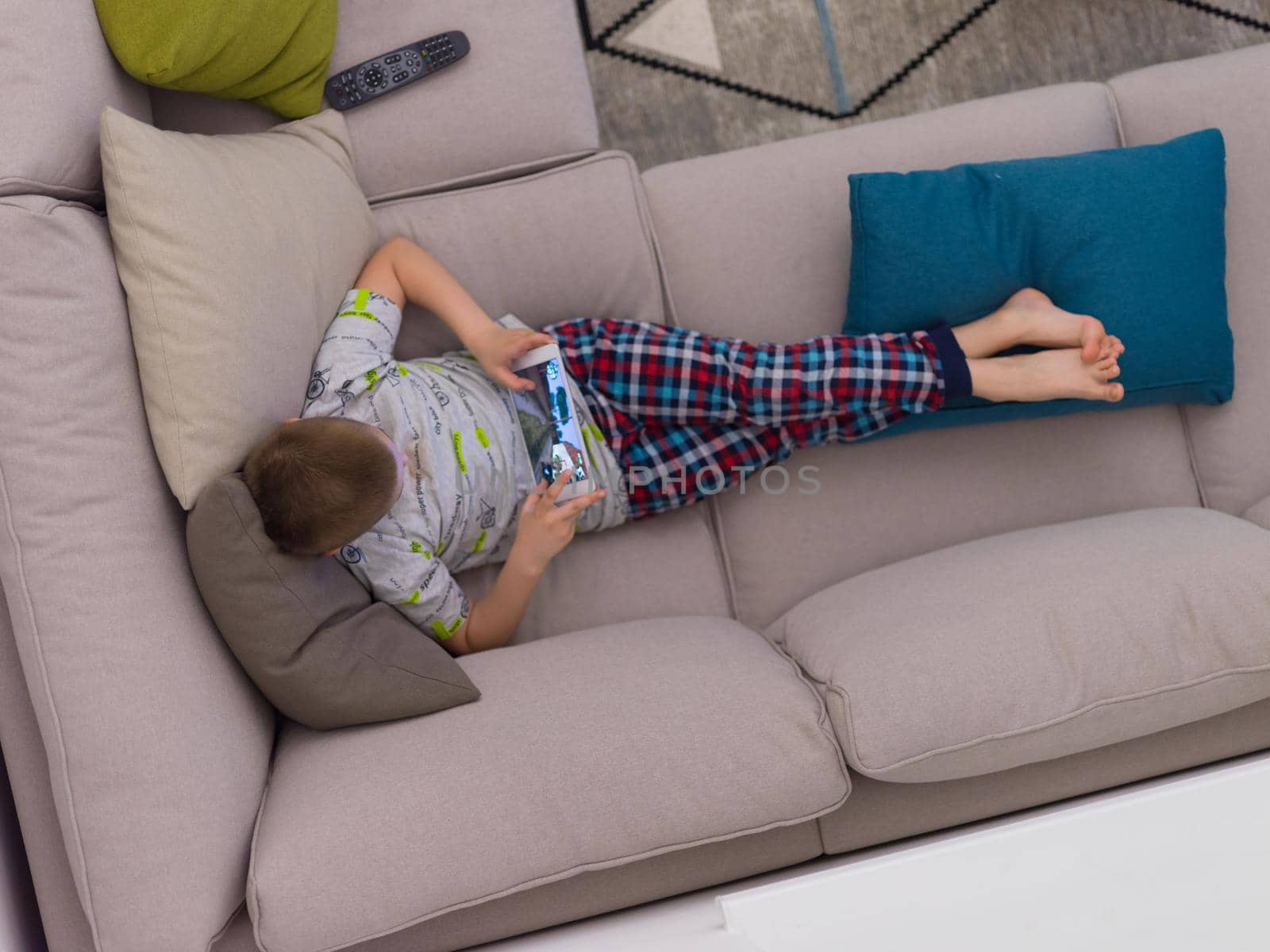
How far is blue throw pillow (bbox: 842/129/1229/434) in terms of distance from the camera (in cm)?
146

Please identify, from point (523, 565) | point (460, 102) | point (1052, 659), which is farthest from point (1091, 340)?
point (460, 102)

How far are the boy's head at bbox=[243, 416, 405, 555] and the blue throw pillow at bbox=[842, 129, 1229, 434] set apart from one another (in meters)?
0.77

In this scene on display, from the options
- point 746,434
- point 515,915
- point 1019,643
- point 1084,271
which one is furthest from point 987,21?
point 515,915

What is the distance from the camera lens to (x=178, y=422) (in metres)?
1.16

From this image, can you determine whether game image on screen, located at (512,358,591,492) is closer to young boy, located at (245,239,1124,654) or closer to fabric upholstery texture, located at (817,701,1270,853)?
young boy, located at (245,239,1124,654)

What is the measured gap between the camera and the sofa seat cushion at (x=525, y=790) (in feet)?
3.70

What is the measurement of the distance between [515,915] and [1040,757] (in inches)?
27.0

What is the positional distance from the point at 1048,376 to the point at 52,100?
1320 millimetres

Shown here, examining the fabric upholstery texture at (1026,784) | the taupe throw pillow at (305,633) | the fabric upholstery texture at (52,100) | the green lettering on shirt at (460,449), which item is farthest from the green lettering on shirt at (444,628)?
the fabric upholstery texture at (52,100)

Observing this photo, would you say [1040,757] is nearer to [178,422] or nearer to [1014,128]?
[1014,128]

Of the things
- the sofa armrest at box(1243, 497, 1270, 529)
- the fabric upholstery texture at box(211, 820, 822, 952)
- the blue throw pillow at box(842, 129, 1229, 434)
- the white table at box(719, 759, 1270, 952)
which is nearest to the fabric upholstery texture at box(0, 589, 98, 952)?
the fabric upholstery texture at box(211, 820, 822, 952)

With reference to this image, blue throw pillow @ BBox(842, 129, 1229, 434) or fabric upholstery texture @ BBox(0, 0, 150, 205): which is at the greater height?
fabric upholstery texture @ BBox(0, 0, 150, 205)

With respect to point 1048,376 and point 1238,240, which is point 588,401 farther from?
point 1238,240

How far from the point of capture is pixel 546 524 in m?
1.41
